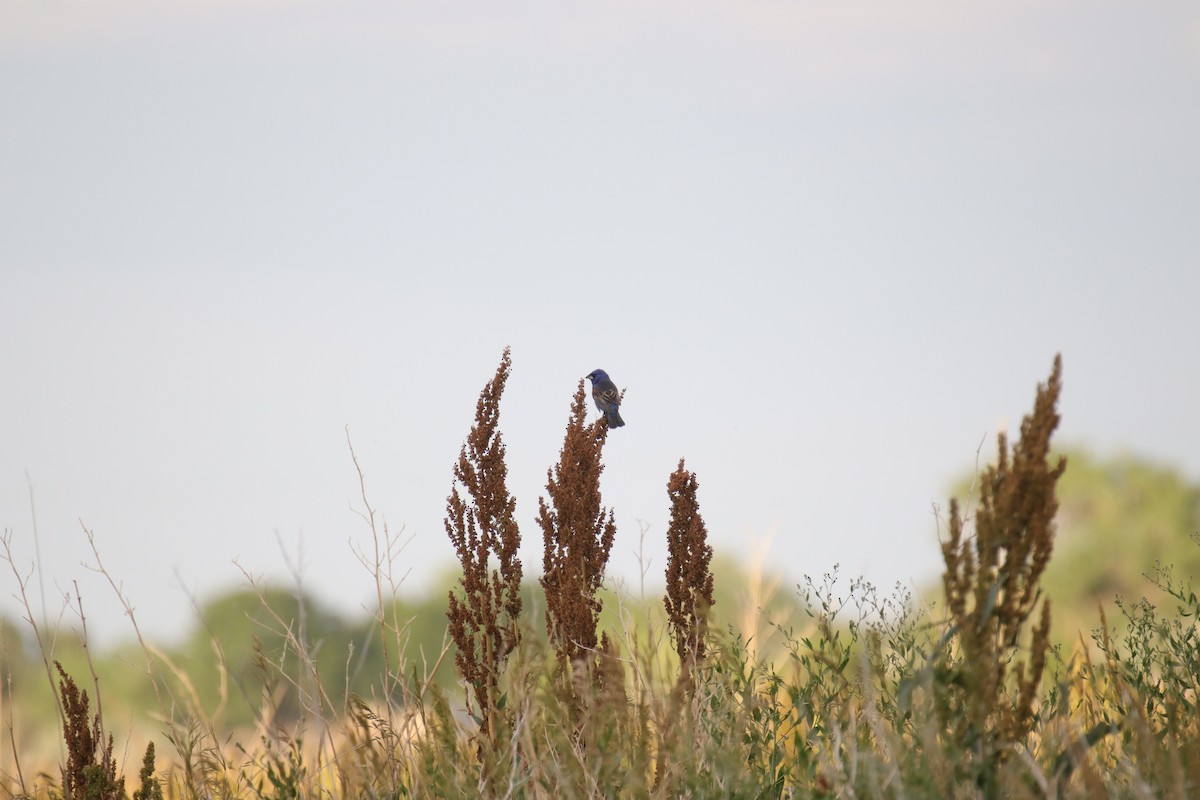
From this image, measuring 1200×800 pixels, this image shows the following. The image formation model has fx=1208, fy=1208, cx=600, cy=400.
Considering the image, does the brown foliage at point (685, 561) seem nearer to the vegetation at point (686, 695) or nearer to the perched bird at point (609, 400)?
the vegetation at point (686, 695)

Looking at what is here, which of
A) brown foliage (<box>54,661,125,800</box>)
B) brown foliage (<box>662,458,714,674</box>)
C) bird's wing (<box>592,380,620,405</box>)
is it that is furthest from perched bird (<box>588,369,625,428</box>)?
brown foliage (<box>54,661,125,800</box>)

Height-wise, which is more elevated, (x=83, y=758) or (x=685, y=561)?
(x=685, y=561)

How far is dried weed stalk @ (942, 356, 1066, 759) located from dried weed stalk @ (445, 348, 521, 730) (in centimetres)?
323

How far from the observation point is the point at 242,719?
170ft

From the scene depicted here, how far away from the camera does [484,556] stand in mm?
7262

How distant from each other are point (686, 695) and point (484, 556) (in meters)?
2.12

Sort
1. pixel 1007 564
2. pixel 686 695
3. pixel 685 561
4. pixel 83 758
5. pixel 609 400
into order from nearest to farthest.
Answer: pixel 1007 564 < pixel 686 695 < pixel 83 758 < pixel 685 561 < pixel 609 400

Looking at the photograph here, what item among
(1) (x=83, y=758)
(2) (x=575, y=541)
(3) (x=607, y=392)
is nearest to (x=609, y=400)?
(3) (x=607, y=392)

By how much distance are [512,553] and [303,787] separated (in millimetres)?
1892

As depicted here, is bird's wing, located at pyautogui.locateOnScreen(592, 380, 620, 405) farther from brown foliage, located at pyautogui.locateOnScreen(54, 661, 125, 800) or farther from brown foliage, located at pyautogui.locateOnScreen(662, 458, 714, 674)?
brown foliage, located at pyautogui.locateOnScreen(54, 661, 125, 800)

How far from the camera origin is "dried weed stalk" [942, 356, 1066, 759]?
434 centimetres

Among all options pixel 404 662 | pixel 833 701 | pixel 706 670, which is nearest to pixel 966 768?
pixel 833 701

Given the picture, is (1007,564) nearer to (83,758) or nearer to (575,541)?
(575,541)

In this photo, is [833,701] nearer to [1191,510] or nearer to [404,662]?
[404,662]
